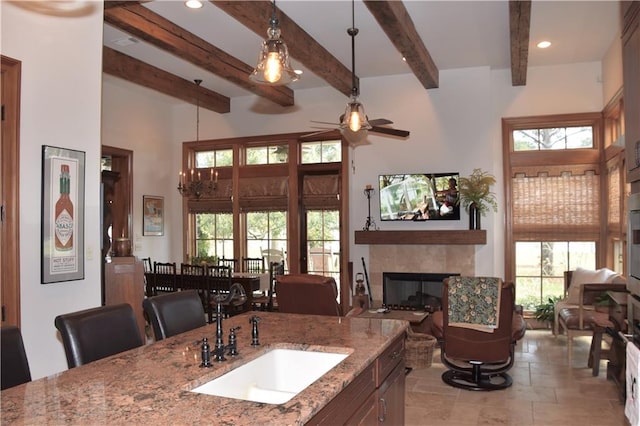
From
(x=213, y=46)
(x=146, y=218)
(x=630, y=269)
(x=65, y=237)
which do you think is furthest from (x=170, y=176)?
(x=630, y=269)

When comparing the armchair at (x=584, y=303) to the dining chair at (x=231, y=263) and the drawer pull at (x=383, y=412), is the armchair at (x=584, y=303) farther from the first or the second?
the dining chair at (x=231, y=263)

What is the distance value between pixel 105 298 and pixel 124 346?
257 centimetres

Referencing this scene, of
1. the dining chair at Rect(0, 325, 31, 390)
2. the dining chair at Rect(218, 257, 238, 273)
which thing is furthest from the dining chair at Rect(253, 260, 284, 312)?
the dining chair at Rect(0, 325, 31, 390)

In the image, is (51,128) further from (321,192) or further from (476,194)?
(476,194)

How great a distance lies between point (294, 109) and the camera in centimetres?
783

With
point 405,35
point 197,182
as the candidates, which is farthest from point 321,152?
point 405,35

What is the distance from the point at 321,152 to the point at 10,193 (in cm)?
513

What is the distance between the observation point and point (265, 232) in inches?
322

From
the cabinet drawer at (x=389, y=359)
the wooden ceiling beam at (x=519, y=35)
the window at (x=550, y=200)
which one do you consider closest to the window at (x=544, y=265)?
the window at (x=550, y=200)

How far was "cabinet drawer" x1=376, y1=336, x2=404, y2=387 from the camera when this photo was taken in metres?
2.27

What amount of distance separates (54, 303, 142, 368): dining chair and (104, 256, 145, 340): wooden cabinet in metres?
2.40

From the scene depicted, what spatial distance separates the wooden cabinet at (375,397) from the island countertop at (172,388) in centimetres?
7

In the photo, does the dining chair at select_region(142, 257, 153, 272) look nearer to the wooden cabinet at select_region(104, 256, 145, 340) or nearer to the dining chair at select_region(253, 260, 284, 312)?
the dining chair at select_region(253, 260, 284, 312)

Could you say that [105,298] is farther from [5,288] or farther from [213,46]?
[213,46]
